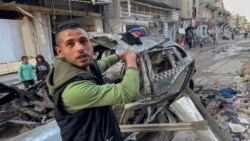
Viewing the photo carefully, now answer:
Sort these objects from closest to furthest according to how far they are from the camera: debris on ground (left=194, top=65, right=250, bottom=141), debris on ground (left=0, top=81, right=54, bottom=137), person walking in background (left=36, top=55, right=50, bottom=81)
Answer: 1. debris on ground (left=0, top=81, right=54, bottom=137)
2. debris on ground (left=194, top=65, right=250, bottom=141)
3. person walking in background (left=36, top=55, right=50, bottom=81)

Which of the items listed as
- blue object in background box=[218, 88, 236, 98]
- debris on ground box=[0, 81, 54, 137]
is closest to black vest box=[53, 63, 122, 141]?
debris on ground box=[0, 81, 54, 137]

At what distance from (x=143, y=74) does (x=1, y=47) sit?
721 cm

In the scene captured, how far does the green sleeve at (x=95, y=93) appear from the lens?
1.48 meters

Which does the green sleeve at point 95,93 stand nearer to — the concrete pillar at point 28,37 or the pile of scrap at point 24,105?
the pile of scrap at point 24,105

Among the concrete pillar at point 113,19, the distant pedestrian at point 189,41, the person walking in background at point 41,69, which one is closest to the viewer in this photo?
the person walking in background at point 41,69

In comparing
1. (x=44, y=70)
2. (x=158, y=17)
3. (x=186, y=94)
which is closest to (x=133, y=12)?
(x=158, y=17)

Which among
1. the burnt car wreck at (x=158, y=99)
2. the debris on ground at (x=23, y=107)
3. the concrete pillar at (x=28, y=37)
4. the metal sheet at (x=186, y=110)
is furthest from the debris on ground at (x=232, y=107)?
the concrete pillar at (x=28, y=37)

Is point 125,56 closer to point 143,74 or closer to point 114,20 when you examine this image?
point 143,74

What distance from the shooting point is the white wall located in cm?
997

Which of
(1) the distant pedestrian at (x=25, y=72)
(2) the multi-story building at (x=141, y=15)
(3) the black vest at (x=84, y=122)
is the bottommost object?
(1) the distant pedestrian at (x=25, y=72)

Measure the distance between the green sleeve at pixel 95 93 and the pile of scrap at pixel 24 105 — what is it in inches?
102

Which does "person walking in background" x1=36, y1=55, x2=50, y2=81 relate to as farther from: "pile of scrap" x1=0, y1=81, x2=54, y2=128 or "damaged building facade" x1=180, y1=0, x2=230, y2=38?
"damaged building facade" x1=180, y1=0, x2=230, y2=38

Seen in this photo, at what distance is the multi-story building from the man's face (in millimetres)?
8698

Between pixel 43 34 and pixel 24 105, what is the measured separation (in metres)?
7.22
